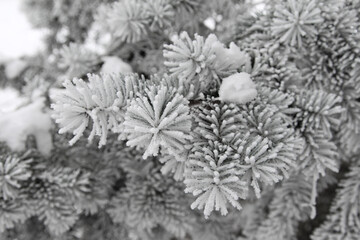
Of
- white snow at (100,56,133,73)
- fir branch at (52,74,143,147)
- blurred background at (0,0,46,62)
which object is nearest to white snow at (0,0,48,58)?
blurred background at (0,0,46,62)

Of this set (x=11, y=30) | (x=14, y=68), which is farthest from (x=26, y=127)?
(x=11, y=30)

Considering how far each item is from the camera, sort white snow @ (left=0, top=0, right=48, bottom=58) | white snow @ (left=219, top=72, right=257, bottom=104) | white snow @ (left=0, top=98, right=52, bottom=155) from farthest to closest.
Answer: white snow @ (left=0, top=0, right=48, bottom=58) → white snow @ (left=0, top=98, right=52, bottom=155) → white snow @ (left=219, top=72, right=257, bottom=104)

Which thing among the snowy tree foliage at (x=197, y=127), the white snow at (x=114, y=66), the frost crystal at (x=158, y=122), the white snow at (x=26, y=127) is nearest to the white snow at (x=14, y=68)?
the snowy tree foliage at (x=197, y=127)

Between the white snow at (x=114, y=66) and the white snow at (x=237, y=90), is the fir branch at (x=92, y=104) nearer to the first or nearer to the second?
the white snow at (x=237, y=90)

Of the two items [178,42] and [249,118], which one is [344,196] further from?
[178,42]

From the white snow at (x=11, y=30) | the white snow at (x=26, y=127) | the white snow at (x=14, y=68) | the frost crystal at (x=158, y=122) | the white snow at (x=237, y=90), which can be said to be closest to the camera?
the frost crystal at (x=158, y=122)

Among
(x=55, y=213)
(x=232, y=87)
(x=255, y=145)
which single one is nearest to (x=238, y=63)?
(x=232, y=87)

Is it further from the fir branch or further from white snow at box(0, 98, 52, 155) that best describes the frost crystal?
white snow at box(0, 98, 52, 155)
